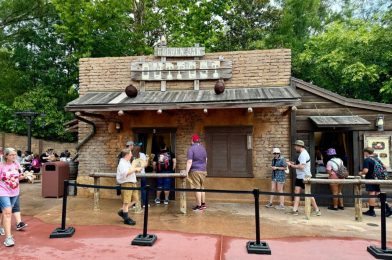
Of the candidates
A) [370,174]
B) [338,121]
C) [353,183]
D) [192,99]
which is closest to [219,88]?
[192,99]

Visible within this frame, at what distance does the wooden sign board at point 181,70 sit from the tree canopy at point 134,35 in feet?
29.5

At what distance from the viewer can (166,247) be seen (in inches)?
190

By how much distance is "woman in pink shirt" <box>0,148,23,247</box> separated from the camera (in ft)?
16.1

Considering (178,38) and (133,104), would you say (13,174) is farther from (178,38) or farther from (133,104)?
(178,38)

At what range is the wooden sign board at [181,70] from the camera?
8.84 metres

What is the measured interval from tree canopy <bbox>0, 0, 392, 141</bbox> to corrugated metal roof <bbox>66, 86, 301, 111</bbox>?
9221 millimetres

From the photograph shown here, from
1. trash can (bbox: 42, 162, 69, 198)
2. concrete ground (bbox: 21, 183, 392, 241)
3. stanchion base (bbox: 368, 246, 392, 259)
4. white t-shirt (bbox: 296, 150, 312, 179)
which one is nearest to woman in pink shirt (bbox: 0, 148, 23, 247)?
concrete ground (bbox: 21, 183, 392, 241)

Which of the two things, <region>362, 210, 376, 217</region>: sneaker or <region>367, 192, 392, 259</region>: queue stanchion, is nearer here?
<region>367, 192, 392, 259</region>: queue stanchion

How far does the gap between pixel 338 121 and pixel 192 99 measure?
4.01m

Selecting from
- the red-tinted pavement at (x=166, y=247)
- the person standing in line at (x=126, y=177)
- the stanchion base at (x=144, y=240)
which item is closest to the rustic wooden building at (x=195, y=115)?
the person standing in line at (x=126, y=177)

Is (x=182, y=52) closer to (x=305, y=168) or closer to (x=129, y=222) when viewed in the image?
(x=305, y=168)

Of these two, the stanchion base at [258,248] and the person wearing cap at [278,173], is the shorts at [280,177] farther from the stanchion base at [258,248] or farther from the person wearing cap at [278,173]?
the stanchion base at [258,248]

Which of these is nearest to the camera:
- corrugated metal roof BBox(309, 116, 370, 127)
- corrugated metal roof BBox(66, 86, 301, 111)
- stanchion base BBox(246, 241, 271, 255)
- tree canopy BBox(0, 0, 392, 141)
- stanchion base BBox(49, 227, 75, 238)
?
stanchion base BBox(246, 241, 271, 255)

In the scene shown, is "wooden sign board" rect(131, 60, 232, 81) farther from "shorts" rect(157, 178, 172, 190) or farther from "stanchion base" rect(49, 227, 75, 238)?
"stanchion base" rect(49, 227, 75, 238)
